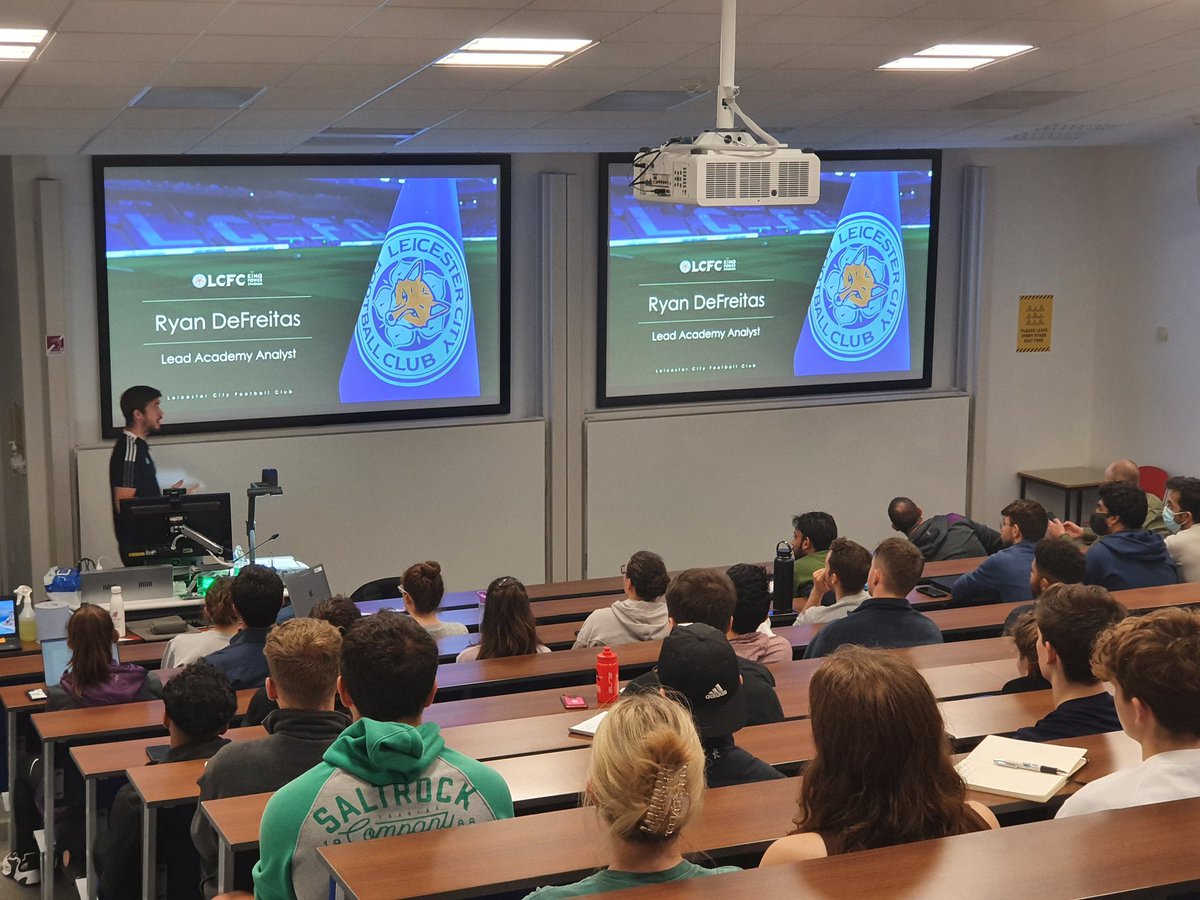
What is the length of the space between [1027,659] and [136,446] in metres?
5.05

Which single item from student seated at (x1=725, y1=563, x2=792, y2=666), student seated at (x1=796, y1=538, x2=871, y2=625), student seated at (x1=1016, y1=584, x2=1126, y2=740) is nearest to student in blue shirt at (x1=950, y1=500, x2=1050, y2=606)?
student seated at (x1=796, y1=538, x2=871, y2=625)

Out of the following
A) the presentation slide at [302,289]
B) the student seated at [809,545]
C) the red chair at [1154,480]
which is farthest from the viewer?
the red chair at [1154,480]

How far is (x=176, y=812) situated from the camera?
11.8 feet

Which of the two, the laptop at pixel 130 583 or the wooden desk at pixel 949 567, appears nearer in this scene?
the laptop at pixel 130 583

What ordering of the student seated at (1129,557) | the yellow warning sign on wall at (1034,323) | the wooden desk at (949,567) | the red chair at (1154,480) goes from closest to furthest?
the student seated at (1129,557) → the wooden desk at (949,567) → the red chair at (1154,480) → the yellow warning sign on wall at (1034,323)

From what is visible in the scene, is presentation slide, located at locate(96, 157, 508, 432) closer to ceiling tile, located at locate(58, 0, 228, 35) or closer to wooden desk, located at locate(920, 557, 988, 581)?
wooden desk, located at locate(920, 557, 988, 581)

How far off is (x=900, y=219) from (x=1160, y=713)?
24.6 ft

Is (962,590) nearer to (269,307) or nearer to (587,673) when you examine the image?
(587,673)

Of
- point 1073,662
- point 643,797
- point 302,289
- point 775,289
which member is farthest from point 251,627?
point 775,289

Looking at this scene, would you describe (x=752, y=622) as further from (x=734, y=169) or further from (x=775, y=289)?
(x=775, y=289)

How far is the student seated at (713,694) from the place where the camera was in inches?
119

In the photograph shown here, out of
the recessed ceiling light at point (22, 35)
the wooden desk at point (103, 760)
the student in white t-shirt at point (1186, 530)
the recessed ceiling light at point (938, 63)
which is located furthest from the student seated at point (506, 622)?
the student in white t-shirt at point (1186, 530)

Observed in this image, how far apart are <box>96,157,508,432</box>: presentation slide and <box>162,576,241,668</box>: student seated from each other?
10.3 feet

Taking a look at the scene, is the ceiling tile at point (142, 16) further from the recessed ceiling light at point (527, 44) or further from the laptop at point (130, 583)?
the laptop at point (130, 583)
